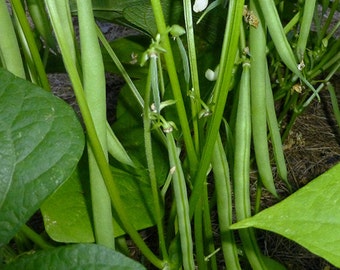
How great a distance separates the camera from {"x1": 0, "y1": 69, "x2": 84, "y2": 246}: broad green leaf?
522 millimetres

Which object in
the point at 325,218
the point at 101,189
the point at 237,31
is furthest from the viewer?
the point at 101,189

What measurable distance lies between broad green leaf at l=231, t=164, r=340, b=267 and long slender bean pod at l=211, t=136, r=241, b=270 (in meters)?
0.31

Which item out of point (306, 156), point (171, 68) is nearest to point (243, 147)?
point (171, 68)

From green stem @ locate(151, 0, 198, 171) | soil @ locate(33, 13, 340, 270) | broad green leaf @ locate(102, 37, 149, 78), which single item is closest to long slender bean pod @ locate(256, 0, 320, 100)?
green stem @ locate(151, 0, 198, 171)

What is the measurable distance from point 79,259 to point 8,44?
27 cm

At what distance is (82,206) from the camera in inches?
30.6

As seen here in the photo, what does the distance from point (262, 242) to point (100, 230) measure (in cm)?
56

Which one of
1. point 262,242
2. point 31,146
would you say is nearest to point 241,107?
point 31,146

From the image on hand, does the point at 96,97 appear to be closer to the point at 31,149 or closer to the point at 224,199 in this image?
the point at 31,149

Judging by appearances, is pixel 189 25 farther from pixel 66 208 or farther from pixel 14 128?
pixel 66 208

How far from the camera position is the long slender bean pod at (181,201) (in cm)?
60

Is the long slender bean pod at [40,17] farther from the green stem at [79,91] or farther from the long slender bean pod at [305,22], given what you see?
the long slender bean pod at [305,22]

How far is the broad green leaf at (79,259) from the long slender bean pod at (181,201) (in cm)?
15

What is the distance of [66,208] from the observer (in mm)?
769
